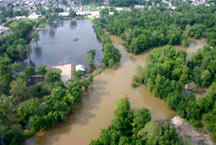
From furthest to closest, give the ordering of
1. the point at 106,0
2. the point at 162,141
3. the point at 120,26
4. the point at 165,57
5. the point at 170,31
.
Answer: the point at 106,0 < the point at 120,26 < the point at 170,31 < the point at 165,57 < the point at 162,141

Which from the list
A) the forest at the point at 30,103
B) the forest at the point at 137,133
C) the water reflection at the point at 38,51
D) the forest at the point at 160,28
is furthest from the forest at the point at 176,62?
the water reflection at the point at 38,51

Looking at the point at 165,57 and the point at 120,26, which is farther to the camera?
the point at 120,26

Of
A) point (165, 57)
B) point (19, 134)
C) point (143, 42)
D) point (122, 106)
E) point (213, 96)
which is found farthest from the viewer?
point (143, 42)

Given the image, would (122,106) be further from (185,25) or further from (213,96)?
(185,25)

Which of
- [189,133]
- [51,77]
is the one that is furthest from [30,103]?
[189,133]

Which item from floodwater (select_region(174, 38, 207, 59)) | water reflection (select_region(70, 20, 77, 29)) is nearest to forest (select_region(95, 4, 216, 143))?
floodwater (select_region(174, 38, 207, 59))

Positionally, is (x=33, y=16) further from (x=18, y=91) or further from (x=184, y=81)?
(x=184, y=81)

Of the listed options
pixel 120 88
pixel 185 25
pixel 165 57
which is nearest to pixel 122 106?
pixel 120 88

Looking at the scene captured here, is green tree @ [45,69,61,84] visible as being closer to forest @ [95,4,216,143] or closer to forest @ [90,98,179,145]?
forest @ [95,4,216,143]
